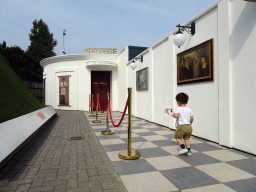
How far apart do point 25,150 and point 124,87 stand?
9106 mm

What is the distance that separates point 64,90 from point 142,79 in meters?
8.82

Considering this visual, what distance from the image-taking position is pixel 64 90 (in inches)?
622

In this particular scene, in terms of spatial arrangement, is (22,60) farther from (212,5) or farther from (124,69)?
(212,5)

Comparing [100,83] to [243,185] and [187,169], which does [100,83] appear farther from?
[243,185]

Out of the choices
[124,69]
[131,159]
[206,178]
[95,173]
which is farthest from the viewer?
[124,69]

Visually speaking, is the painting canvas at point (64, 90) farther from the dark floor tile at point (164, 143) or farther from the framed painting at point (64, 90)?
the dark floor tile at point (164, 143)

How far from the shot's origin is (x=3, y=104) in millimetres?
5500

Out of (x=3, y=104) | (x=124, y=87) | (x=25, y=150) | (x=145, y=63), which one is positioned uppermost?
(x=145, y=63)

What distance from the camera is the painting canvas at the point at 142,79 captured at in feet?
29.6

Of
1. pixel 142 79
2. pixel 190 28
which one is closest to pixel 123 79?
pixel 142 79

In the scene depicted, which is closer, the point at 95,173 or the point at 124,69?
the point at 95,173

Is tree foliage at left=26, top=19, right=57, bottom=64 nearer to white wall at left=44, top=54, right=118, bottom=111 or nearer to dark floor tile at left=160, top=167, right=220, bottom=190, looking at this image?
white wall at left=44, top=54, right=118, bottom=111

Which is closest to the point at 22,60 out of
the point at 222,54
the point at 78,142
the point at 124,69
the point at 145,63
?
the point at 124,69

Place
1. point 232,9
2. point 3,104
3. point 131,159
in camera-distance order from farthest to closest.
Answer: point 3,104
point 232,9
point 131,159
